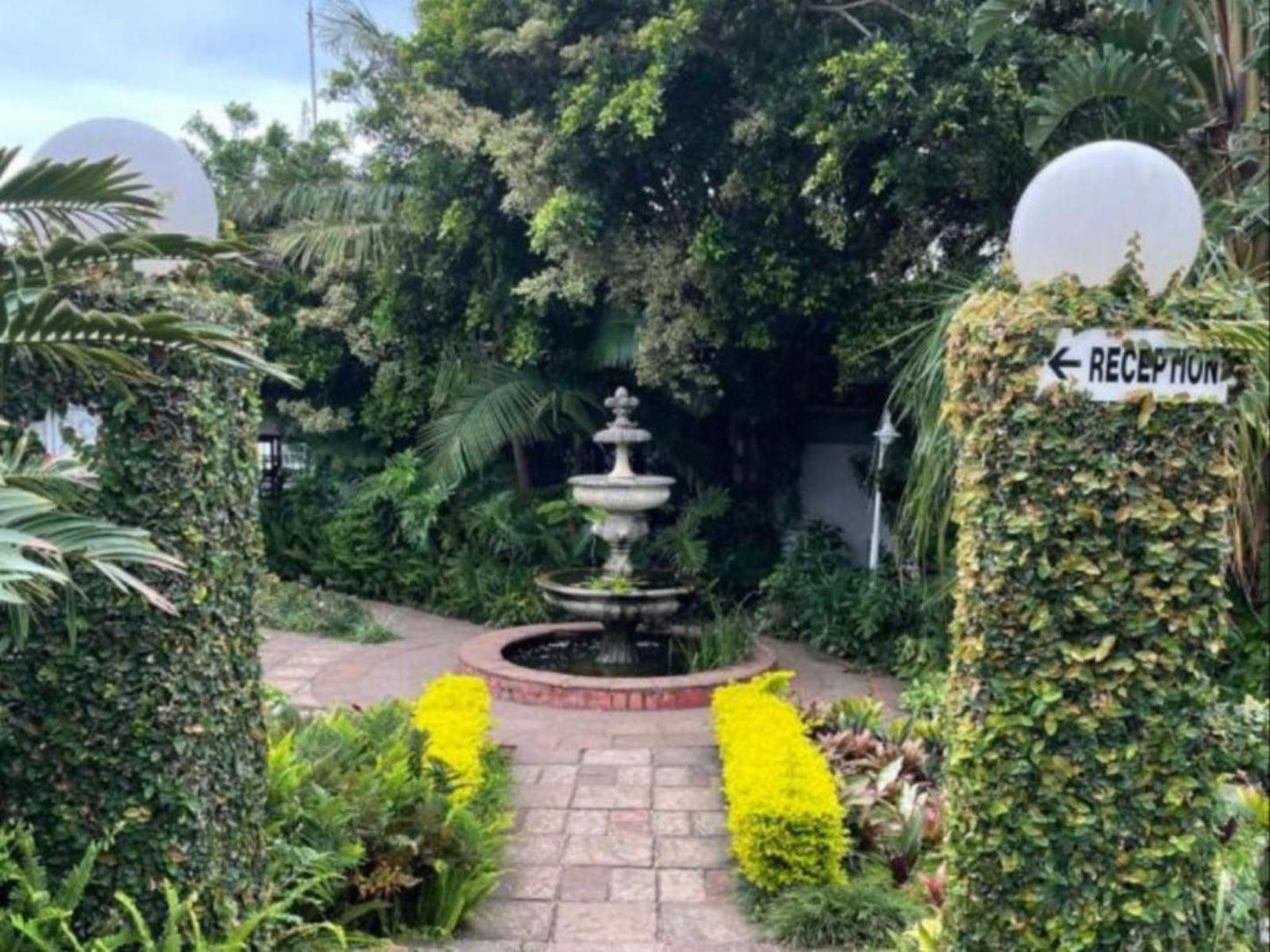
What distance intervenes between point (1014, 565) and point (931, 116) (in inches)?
162

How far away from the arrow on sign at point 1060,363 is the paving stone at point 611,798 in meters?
2.89

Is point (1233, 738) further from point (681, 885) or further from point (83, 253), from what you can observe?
point (83, 253)

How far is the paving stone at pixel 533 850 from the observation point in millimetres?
4012

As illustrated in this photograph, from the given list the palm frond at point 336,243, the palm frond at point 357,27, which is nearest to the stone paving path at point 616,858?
the palm frond at point 336,243

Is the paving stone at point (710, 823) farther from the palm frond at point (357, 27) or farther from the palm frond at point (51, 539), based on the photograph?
the palm frond at point (357, 27)

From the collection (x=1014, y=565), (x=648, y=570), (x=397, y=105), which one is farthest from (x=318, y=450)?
(x=1014, y=565)

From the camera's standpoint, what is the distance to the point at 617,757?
524cm

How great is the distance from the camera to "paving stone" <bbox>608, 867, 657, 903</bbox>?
3.70m

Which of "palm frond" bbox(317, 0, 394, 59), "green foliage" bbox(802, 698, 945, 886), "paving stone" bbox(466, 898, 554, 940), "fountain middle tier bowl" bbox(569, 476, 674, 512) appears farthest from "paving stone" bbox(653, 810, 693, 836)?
"palm frond" bbox(317, 0, 394, 59)

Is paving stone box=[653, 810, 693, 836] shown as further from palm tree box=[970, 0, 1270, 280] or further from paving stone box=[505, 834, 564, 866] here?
palm tree box=[970, 0, 1270, 280]

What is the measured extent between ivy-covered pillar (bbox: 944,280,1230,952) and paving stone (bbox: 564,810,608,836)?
2.07m

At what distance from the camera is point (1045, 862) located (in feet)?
Answer: 8.28

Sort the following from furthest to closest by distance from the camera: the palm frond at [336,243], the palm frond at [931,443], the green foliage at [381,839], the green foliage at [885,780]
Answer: the palm frond at [336,243]
the palm frond at [931,443]
the green foliage at [885,780]
the green foliage at [381,839]

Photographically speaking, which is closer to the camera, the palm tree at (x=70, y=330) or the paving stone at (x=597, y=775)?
the palm tree at (x=70, y=330)
